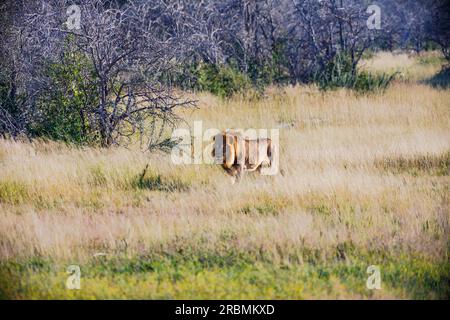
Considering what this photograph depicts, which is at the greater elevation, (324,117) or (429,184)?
(324,117)

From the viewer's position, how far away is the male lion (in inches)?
317

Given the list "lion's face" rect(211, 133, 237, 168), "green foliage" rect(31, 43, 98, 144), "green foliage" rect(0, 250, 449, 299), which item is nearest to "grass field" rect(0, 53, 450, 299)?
"green foliage" rect(0, 250, 449, 299)

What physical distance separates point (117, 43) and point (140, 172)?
2756 mm

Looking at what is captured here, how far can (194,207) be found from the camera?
7562 mm

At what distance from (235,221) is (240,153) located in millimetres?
1354

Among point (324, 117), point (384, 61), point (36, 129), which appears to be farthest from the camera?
point (384, 61)

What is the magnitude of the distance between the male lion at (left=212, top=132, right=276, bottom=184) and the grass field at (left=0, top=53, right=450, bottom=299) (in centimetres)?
21

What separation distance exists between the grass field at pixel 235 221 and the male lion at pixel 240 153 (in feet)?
0.69

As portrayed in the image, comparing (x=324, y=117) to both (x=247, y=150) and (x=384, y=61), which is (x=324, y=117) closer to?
(x=247, y=150)

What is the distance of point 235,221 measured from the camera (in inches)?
277

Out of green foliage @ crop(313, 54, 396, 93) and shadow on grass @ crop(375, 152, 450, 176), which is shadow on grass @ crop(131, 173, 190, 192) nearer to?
shadow on grass @ crop(375, 152, 450, 176)

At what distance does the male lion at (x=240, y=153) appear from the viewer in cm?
805

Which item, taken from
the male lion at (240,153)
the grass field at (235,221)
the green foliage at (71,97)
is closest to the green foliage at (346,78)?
the grass field at (235,221)

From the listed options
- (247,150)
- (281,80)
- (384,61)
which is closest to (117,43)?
(247,150)
